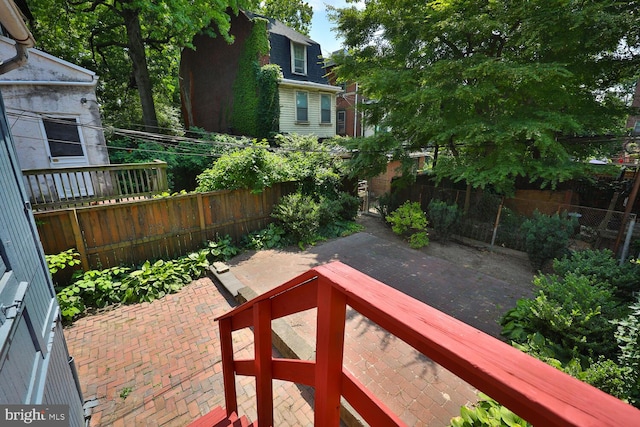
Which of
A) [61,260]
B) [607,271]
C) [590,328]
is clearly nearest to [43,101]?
[61,260]

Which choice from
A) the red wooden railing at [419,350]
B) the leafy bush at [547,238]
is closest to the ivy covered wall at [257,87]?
the leafy bush at [547,238]

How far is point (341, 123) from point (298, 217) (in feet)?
47.1

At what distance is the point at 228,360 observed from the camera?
250 centimetres

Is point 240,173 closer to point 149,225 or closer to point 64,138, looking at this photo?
point 149,225

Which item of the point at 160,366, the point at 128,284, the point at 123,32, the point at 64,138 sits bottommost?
the point at 160,366

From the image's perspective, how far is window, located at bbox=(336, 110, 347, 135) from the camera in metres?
20.4

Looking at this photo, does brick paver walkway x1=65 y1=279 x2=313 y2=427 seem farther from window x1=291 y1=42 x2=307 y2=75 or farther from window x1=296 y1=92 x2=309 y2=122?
window x1=291 y1=42 x2=307 y2=75

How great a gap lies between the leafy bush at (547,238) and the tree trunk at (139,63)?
14200 millimetres

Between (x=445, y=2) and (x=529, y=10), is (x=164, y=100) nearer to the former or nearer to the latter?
(x=445, y=2)

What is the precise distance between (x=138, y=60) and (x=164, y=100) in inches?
232

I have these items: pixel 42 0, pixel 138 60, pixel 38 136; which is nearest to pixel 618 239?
pixel 38 136

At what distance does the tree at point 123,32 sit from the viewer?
426 inches

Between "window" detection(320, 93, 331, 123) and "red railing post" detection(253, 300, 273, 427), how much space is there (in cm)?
1551

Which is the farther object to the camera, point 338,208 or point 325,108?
point 325,108
